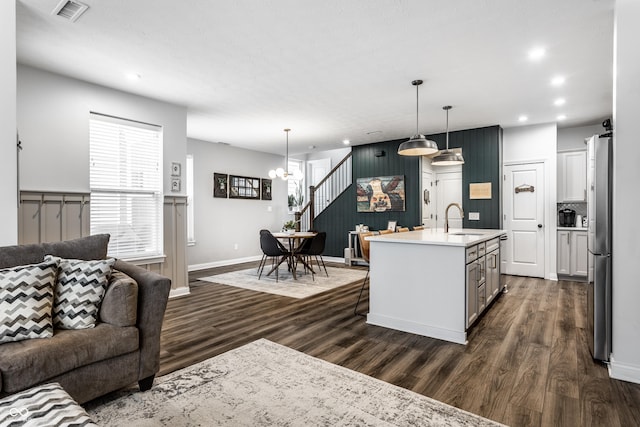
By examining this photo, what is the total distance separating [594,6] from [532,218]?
4.35 metres

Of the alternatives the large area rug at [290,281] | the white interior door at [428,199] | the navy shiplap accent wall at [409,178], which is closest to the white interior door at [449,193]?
the white interior door at [428,199]

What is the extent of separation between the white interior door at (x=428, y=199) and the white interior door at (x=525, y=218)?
4.57ft

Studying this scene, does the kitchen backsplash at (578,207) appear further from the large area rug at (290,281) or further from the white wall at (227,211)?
the white wall at (227,211)

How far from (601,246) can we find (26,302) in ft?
13.0

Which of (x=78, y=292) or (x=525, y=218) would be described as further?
(x=525, y=218)

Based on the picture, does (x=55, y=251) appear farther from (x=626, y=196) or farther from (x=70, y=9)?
(x=626, y=196)

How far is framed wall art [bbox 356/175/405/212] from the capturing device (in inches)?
289

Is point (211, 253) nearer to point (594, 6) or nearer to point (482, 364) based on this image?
point (482, 364)

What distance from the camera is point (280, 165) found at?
9398 mm

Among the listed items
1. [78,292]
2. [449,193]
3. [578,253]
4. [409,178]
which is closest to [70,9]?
[78,292]

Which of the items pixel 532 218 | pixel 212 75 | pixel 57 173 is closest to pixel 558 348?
pixel 532 218

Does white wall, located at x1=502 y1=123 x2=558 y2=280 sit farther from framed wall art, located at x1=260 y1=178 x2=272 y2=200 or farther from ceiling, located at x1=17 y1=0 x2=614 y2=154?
framed wall art, located at x1=260 y1=178 x2=272 y2=200

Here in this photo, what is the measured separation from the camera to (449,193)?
7.05 m

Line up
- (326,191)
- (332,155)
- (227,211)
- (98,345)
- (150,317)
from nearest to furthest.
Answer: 1. (98,345)
2. (150,317)
3. (227,211)
4. (326,191)
5. (332,155)
